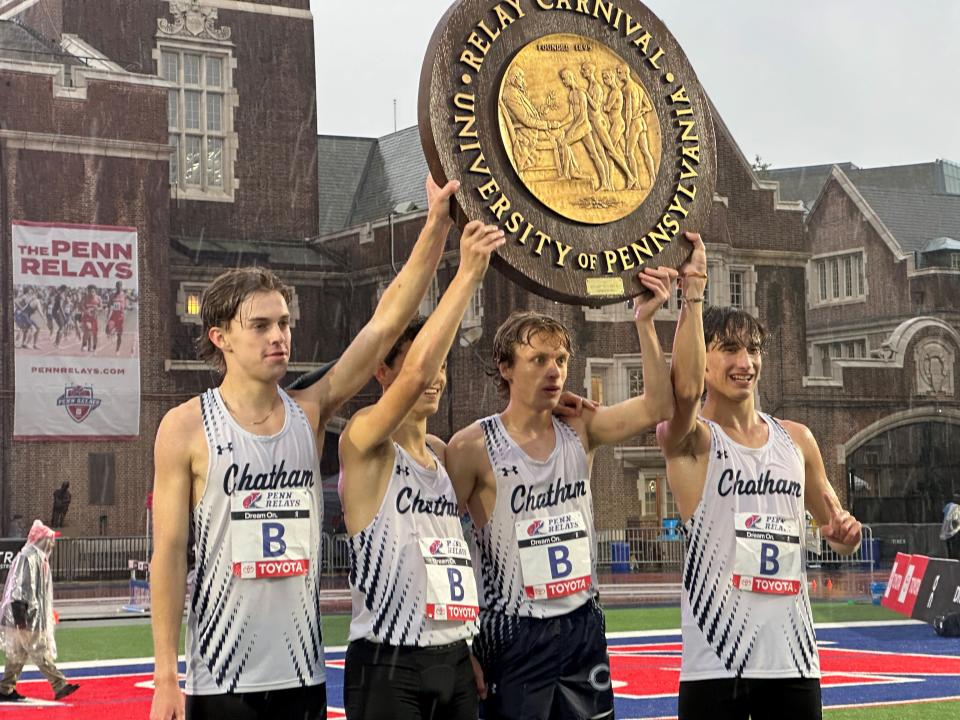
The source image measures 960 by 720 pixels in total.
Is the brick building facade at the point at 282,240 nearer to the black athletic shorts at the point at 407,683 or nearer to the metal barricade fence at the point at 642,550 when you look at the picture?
the metal barricade fence at the point at 642,550

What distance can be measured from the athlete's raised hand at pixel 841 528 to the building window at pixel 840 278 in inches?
1922

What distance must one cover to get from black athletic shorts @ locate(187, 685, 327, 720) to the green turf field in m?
13.1

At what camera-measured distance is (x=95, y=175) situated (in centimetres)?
3909

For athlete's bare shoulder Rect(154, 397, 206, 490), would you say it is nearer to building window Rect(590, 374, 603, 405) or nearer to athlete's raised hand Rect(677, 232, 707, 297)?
athlete's raised hand Rect(677, 232, 707, 297)

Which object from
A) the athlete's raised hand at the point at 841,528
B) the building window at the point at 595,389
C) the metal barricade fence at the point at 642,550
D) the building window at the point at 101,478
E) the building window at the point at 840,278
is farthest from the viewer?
the building window at the point at 840,278

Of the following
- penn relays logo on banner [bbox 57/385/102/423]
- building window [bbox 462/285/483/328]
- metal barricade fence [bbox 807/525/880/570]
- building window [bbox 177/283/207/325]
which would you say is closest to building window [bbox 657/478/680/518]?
building window [bbox 462/285/483/328]

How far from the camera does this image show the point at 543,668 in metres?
5.43

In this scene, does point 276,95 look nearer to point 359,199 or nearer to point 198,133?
point 198,133

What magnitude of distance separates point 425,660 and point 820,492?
1.89 metres

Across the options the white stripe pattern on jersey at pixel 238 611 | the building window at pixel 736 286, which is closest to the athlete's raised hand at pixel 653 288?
the white stripe pattern on jersey at pixel 238 611

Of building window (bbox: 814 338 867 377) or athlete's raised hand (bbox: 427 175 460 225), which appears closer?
athlete's raised hand (bbox: 427 175 460 225)

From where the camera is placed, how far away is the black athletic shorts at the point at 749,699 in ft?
18.2

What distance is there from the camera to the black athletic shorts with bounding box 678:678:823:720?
554cm

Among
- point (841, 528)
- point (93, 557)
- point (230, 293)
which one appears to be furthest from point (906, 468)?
point (230, 293)
